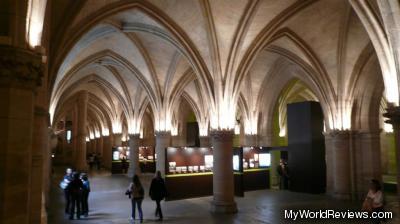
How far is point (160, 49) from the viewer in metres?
16.5

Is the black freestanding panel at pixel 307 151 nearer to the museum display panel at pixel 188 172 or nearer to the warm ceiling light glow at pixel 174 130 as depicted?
the museum display panel at pixel 188 172

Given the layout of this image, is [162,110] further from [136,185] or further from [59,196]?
[136,185]

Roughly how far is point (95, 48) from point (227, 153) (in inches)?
372

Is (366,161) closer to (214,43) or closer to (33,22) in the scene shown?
(214,43)

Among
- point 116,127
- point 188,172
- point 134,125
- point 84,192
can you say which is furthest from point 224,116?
point 116,127

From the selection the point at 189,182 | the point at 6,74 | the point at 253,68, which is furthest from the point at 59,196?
the point at 6,74

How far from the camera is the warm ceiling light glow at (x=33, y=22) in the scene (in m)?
4.03

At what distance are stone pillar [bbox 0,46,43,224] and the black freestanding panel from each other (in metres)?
15.2

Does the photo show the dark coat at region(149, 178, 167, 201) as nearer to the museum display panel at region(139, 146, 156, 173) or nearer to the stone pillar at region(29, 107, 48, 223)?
the stone pillar at region(29, 107, 48, 223)

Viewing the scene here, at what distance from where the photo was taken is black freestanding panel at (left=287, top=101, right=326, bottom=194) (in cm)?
1689

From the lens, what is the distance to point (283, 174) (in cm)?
1819

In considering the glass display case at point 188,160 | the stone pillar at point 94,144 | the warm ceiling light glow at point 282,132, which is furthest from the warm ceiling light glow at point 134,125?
the stone pillar at point 94,144

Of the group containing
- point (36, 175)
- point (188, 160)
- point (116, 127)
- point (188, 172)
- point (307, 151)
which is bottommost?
point (188, 172)

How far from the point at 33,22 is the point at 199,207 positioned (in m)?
10.1
